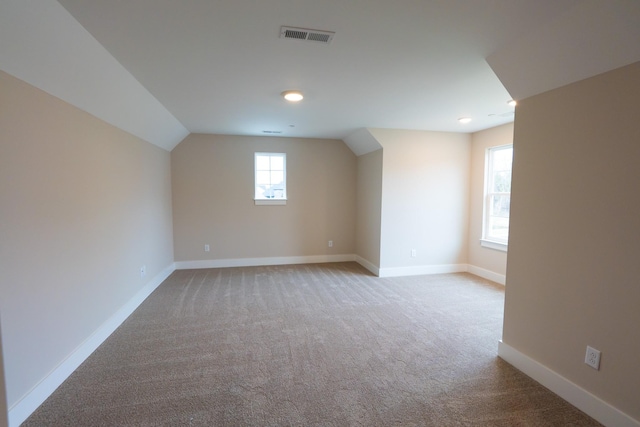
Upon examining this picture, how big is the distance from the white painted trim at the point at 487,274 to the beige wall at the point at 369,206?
1.65m

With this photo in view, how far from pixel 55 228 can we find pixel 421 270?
182 inches

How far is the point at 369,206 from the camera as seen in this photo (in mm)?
5082

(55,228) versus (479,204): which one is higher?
(479,204)

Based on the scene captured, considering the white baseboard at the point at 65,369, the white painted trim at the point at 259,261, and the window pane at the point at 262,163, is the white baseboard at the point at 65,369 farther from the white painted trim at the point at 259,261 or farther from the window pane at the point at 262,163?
the window pane at the point at 262,163

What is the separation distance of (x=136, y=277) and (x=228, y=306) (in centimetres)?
118

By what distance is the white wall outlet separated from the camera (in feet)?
5.72

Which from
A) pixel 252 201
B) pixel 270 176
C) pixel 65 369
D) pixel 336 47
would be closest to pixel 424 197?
pixel 270 176

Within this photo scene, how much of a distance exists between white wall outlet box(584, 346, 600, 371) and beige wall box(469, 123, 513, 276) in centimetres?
271

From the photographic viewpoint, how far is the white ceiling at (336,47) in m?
1.54

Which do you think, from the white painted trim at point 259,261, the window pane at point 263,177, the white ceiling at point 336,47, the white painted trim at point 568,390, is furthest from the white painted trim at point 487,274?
the window pane at point 263,177

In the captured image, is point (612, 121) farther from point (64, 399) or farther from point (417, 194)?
point (64, 399)

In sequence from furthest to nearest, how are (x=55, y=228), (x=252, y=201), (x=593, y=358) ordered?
(x=252, y=201) → (x=55, y=228) → (x=593, y=358)

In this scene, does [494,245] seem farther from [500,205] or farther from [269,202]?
[269,202]

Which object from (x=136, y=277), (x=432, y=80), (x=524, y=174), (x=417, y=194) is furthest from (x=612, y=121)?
(x=136, y=277)
